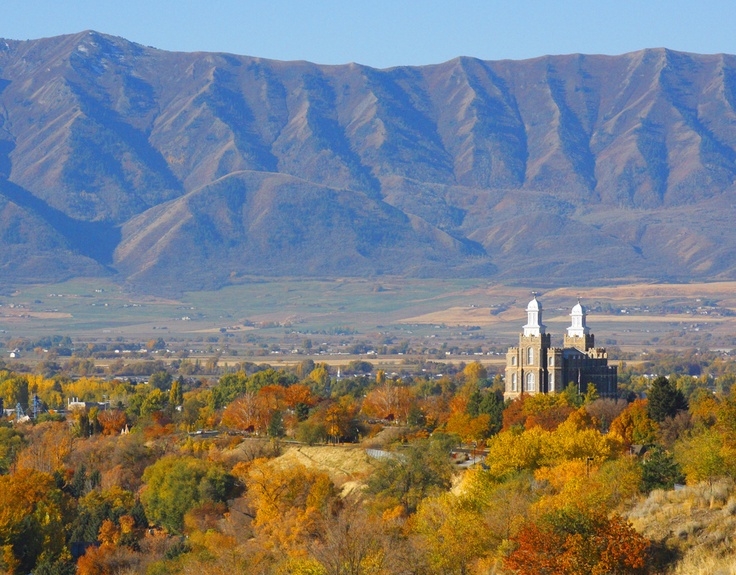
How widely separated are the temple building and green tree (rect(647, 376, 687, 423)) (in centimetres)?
3083

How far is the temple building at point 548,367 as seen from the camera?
452ft

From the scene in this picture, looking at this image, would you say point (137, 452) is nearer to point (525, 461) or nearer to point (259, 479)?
point (259, 479)

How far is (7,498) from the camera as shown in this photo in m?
95.3

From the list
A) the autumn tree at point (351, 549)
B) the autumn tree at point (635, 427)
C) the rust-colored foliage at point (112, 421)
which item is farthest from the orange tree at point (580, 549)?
the rust-colored foliage at point (112, 421)

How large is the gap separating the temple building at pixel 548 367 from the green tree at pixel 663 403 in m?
30.8

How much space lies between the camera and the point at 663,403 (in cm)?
10288

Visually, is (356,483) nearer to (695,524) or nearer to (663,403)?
(663,403)

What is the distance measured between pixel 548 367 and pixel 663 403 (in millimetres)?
35393

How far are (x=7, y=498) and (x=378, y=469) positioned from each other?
2034 cm

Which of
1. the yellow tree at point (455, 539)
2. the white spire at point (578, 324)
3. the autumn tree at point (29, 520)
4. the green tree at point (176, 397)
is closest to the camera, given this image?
the yellow tree at point (455, 539)

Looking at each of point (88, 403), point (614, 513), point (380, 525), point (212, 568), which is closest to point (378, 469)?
point (380, 525)

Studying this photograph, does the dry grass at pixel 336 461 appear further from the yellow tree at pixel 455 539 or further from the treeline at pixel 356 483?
the yellow tree at pixel 455 539

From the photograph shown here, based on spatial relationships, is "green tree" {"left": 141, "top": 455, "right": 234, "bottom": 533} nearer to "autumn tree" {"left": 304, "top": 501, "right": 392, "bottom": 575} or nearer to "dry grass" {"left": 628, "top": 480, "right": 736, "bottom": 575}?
"autumn tree" {"left": 304, "top": 501, "right": 392, "bottom": 575}

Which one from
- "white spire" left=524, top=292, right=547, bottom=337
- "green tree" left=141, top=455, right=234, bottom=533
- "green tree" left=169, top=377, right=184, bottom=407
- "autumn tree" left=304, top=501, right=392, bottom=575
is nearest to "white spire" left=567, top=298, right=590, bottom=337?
"white spire" left=524, top=292, right=547, bottom=337
